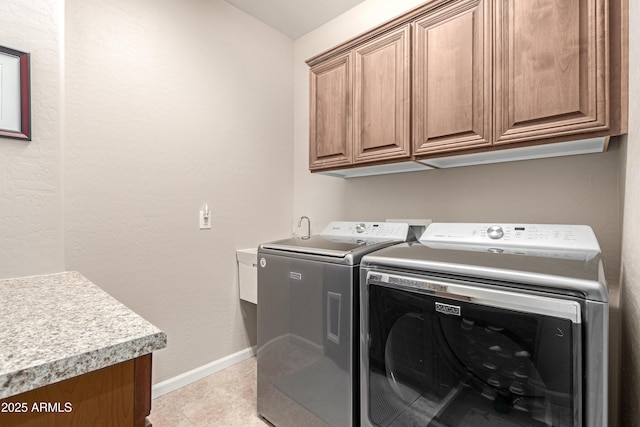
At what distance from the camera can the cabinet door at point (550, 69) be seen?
1.09 metres

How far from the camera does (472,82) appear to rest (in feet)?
4.54

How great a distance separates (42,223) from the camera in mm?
1280

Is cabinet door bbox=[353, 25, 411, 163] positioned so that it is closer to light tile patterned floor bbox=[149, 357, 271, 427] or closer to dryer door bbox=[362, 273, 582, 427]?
dryer door bbox=[362, 273, 582, 427]

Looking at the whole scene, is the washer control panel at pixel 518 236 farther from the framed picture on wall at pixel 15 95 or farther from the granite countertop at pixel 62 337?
Answer: the framed picture on wall at pixel 15 95

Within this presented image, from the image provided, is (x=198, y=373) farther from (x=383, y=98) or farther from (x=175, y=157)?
(x=383, y=98)

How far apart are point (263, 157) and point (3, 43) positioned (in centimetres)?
154

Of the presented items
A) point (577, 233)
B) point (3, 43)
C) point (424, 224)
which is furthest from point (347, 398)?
point (3, 43)

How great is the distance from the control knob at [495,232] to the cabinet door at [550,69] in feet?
1.29

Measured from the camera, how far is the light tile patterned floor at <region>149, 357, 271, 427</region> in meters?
1.71

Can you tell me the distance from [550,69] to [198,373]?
2572 millimetres

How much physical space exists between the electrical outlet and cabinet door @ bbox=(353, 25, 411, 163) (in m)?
1.11

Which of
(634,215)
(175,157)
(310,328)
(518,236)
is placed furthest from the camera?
(175,157)

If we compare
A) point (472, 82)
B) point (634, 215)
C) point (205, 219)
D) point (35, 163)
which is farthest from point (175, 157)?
point (634, 215)

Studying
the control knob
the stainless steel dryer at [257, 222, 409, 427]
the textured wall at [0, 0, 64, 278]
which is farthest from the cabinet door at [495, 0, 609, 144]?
the textured wall at [0, 0, 64, 278]
